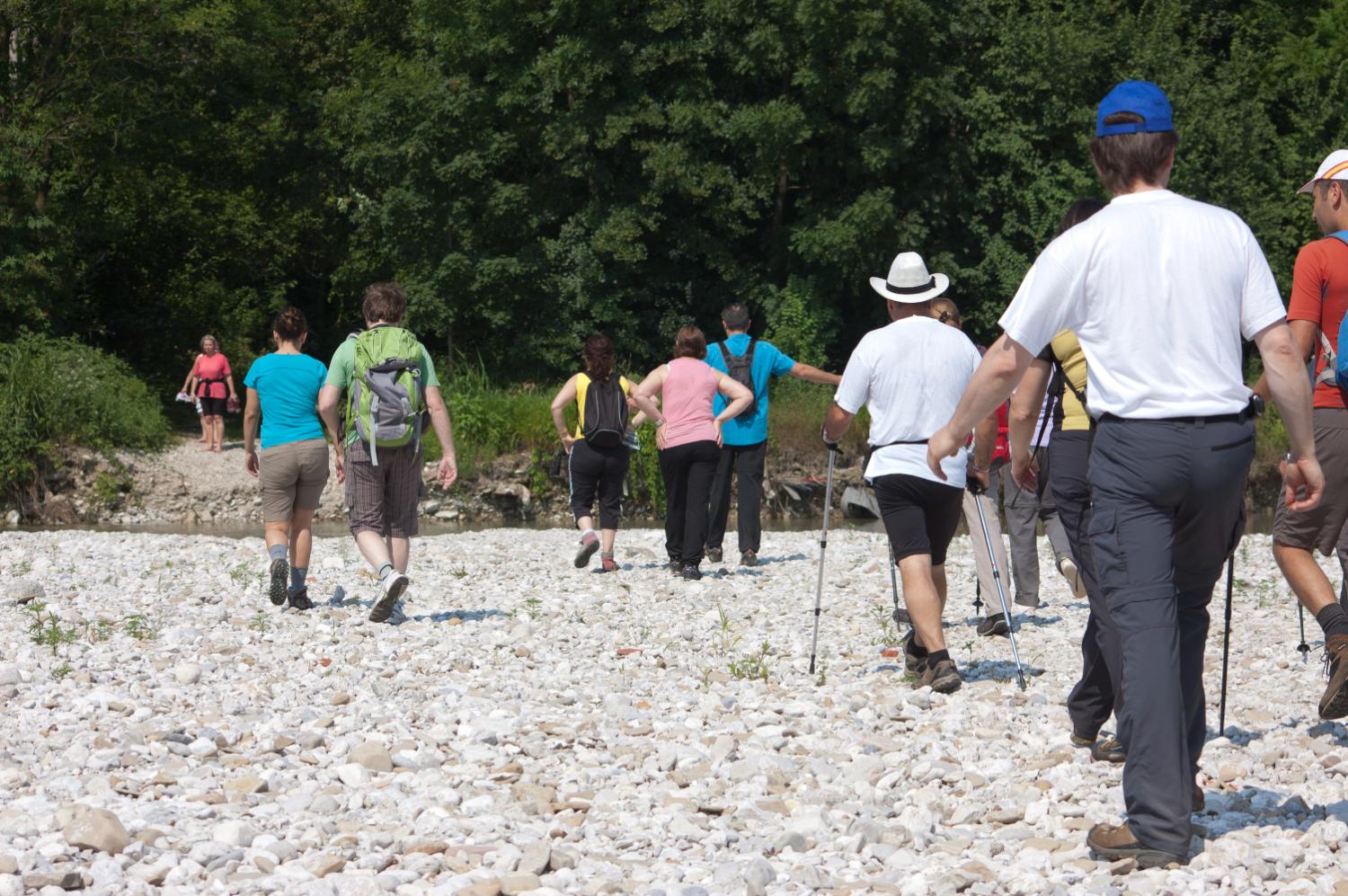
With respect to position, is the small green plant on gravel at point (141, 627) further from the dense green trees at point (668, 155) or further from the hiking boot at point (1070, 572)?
the dense green trees at point (668, 155)

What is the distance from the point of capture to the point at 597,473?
533 inches

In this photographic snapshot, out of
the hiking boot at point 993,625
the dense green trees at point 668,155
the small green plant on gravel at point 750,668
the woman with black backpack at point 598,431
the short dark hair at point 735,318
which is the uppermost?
the dense green trees at point 668,155

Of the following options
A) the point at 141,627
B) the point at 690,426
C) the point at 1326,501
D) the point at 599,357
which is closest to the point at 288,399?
the point at 141,627

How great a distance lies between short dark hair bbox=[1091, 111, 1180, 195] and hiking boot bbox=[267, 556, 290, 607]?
7468mm

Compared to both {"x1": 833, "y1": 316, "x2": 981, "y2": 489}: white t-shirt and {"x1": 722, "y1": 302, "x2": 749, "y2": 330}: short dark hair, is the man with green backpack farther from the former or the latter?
{"x1": 722, "y1": 302, "x2": 749, "y2": 330}: short dark hair

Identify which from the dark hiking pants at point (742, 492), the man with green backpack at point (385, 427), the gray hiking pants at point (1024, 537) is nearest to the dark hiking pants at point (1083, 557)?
the gray hiking pants at point (1024, 537)

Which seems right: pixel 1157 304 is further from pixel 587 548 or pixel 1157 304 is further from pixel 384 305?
pixel 587 548

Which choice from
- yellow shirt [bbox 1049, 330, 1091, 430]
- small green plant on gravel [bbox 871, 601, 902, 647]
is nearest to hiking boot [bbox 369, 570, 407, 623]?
small green plant on gravel [bbox 871, 601, 902, 647]

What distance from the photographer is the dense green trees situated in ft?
118

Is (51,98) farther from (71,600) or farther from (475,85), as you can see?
(71,600)

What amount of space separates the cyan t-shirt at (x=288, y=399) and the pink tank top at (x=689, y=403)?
129 inches

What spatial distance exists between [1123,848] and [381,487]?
20.9 ft

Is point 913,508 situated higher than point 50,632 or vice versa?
point 913,508

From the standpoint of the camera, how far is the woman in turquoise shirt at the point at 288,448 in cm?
1081
